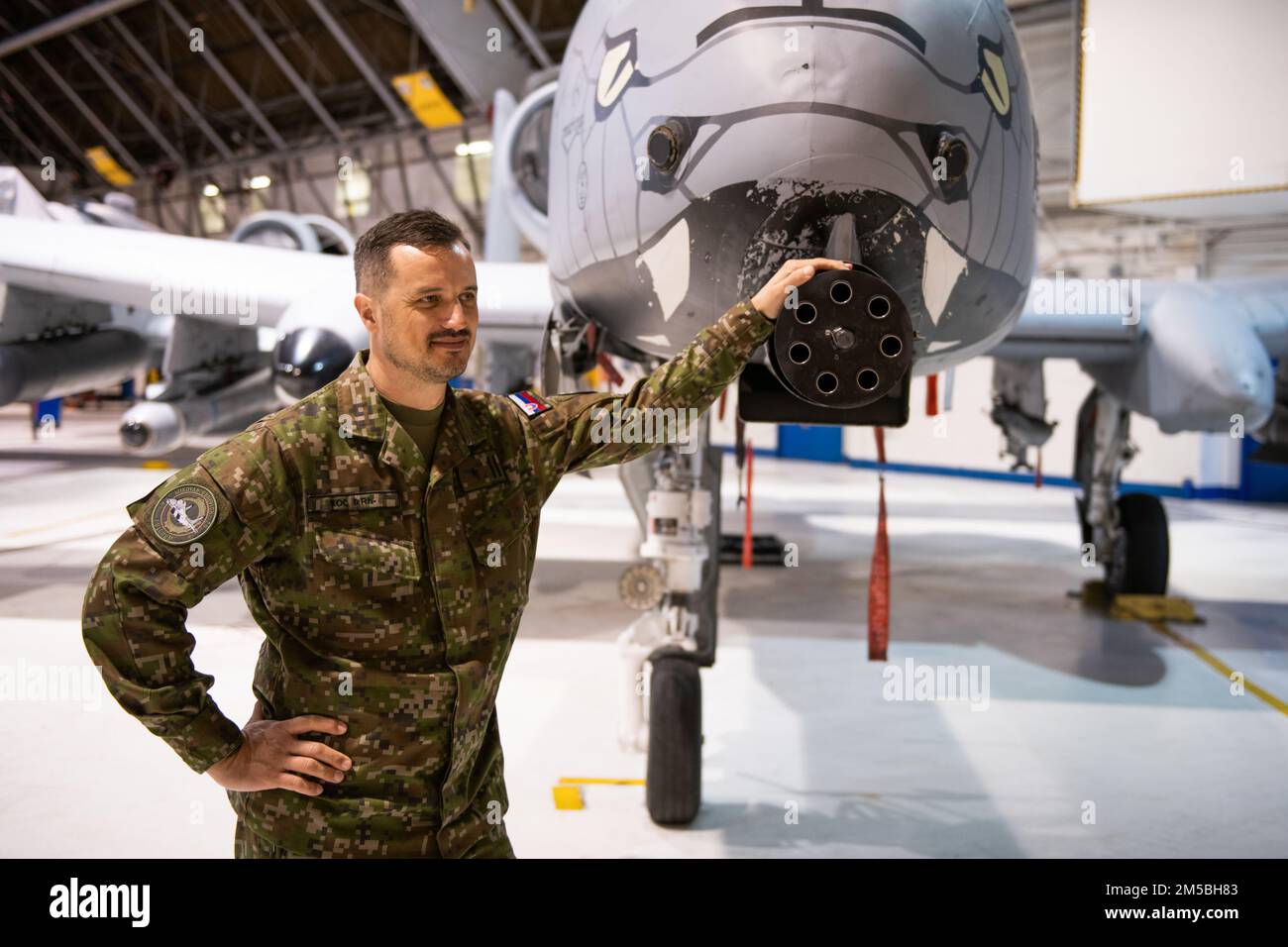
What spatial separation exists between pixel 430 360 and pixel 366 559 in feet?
1.16

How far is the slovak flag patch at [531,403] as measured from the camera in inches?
76.4

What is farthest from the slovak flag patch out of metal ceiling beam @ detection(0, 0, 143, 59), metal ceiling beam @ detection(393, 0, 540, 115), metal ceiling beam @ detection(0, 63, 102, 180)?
metal ceiling beam @ detection(0, 63, 102, 180)

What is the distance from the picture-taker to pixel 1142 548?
23.8 ft

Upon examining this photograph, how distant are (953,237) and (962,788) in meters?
2.57

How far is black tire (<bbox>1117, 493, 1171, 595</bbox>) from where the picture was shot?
7.23 metres

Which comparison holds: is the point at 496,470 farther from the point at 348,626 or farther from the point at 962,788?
the point at 962,788

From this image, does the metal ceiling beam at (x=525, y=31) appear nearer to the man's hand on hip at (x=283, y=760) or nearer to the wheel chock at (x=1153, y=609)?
the wheel chock at (x=1153, y=609)

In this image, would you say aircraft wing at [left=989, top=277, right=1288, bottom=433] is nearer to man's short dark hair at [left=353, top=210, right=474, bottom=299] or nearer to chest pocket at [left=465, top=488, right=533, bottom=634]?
chest pocket at [left=465, top=488, right=533, bottom=634]

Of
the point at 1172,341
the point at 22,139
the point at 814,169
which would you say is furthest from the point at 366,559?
the point at 22,139

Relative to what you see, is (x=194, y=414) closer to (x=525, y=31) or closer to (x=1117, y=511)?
(x=1117, y=511)

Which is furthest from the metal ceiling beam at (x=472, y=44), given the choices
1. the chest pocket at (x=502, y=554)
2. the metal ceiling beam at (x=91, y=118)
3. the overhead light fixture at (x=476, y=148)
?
the chest pocket at (x=502, y=554)

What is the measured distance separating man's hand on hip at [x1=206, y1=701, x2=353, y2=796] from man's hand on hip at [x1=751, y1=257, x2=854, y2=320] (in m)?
1.08

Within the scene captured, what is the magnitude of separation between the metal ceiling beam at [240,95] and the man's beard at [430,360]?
22.8 metres

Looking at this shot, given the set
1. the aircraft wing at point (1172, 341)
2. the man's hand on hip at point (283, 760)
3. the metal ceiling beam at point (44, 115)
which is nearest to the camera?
the man's hand on hip at point (283, 760)
